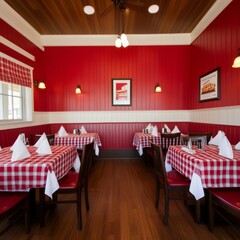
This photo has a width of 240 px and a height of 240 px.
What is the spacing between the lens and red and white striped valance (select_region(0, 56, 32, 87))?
3.18 metres

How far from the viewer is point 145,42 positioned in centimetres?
506

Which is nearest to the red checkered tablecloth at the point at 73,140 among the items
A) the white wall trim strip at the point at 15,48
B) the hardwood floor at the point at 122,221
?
the hardwood floor at the point at 122,221

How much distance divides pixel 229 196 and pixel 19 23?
16.3ft

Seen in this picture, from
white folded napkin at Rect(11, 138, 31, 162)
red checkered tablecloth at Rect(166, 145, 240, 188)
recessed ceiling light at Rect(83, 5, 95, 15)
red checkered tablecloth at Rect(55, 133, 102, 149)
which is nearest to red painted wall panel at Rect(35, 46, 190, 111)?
red checkered tablecloth at Rect(55, 133, 102, 149)

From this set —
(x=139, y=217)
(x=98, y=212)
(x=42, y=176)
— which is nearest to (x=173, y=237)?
(x=139, y=217)

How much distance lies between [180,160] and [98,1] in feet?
11.1

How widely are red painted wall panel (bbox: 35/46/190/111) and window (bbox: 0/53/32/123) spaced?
0.85 metres

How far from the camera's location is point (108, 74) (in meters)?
5.12

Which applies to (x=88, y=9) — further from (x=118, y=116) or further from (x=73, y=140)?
(x=118, y=116)

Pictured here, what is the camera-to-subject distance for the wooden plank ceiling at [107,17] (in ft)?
11.5

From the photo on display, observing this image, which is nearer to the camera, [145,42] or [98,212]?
[98,212]

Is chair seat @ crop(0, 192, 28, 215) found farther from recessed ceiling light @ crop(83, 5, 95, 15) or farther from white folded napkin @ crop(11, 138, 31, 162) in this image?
recessed ceiling light @ crop(83, 5, 95, 15)

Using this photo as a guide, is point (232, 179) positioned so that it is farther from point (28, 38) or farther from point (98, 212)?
point (28, 38)

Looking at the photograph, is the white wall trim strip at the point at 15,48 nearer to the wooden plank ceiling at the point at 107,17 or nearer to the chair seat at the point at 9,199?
the wooden plank ceiling at the point at 107,17
